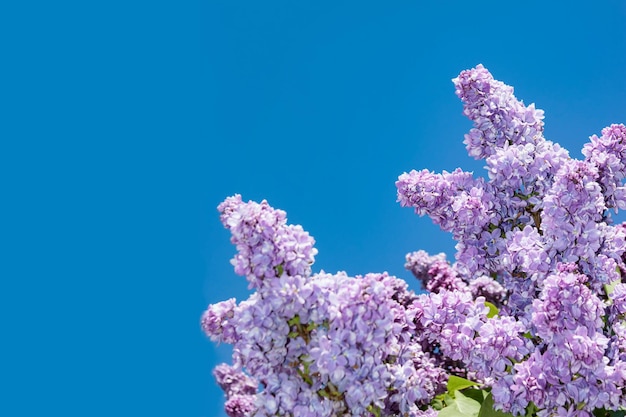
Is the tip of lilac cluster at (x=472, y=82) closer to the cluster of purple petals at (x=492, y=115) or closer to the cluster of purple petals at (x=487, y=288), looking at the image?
A: the cluster of purple petals at (x=492, y=115)

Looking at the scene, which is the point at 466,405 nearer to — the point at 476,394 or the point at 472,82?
the point at 476,394

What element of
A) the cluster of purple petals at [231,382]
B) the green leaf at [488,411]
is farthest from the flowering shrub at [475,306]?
the cluster of purple petals at [231,382]

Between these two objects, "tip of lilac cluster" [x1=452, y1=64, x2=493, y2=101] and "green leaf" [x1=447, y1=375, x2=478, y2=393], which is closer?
"green leaf" [x1=447, y1=375, x2=478, y2=393]

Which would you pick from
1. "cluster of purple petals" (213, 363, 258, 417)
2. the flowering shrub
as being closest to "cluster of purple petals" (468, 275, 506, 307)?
the flowering shrub

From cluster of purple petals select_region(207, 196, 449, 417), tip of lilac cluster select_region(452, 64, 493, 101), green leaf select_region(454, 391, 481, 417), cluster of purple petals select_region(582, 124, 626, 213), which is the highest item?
tip of lilac cluster select_region(452, 64, 493, 101)

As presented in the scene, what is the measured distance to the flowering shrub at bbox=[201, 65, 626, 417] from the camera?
2850 millimetres

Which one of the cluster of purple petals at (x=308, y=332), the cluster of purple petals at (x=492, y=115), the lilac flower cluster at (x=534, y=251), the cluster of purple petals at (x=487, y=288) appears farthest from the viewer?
the cluster of purple petals at (x=487, y=288)

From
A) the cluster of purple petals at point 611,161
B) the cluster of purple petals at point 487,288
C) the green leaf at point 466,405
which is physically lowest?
the green leaf at point 466,405

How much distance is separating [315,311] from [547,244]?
42.3 inches

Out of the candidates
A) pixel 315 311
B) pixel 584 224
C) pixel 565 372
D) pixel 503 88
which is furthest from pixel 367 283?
pixel 503 88

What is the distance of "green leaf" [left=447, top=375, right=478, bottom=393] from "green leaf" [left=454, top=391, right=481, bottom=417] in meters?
0.03

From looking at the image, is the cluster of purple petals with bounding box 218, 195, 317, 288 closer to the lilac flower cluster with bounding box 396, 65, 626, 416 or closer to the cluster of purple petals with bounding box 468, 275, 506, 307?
the lilac flower cluster with bounding box 396, 65, 626, 416

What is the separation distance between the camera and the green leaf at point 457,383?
3777 mm

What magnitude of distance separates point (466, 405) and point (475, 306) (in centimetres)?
53
